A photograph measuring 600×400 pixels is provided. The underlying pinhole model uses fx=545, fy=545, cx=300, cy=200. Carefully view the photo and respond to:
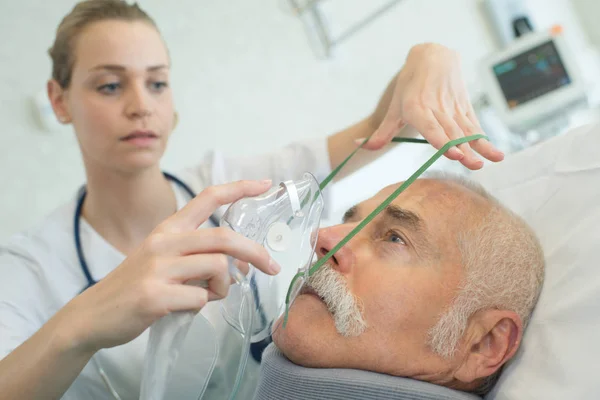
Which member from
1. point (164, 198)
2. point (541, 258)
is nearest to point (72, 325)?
point (164, 198)

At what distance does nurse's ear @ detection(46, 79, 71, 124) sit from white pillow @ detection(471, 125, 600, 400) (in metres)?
1.17

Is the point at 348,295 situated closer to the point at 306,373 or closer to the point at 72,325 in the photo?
the point at 306,373

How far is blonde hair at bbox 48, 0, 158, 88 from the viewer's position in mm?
1378

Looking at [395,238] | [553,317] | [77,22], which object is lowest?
[553,317]

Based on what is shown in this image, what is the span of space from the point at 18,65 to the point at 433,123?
5.06 ft

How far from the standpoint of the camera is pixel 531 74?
2318mm

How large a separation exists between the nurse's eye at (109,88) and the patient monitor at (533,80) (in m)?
1.62

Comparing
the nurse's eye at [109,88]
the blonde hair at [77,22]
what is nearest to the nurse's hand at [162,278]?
the nurse's eye at [109,88]

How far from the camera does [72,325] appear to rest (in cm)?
76

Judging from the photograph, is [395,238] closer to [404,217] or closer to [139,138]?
[404,217]

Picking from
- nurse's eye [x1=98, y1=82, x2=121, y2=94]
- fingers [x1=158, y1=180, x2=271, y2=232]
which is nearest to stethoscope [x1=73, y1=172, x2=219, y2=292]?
nurse's eye [x1=98, y1=82, x2=121, y2=94]

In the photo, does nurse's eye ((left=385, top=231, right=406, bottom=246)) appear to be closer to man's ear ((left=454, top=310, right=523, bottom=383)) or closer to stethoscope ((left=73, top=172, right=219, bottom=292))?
man's ear ((left=454, top=310, right=523, bottom=383))

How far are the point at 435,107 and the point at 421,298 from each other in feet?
1.27

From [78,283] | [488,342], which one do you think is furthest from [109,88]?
[488,342]
